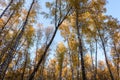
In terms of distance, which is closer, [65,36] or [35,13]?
[35,13]

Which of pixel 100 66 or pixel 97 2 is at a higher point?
pixel 97 2

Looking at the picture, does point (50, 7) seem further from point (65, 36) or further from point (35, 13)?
point (65, 36)

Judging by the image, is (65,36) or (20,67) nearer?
(65,36)

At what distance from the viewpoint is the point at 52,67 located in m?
29.5

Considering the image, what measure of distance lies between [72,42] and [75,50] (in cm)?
102

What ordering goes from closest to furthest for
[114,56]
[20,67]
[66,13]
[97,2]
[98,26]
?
[66,13] → [97,2] → [98,26] → [114,56] → [20,67]

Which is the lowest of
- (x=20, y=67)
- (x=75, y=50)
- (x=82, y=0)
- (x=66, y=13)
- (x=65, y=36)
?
(x=20, y=67)

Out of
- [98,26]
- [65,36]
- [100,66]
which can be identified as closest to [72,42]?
[65,36]

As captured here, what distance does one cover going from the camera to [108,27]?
50.4 feet

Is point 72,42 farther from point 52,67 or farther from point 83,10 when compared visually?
point 52,67

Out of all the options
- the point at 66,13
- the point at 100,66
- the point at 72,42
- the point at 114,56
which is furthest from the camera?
the point at 100,66

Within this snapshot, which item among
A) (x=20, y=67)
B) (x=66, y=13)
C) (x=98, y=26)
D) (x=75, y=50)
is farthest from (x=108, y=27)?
(x=20, y=67)

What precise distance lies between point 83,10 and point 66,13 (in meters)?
1.18

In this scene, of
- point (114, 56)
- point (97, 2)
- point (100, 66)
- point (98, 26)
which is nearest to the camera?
point (97, 2)
